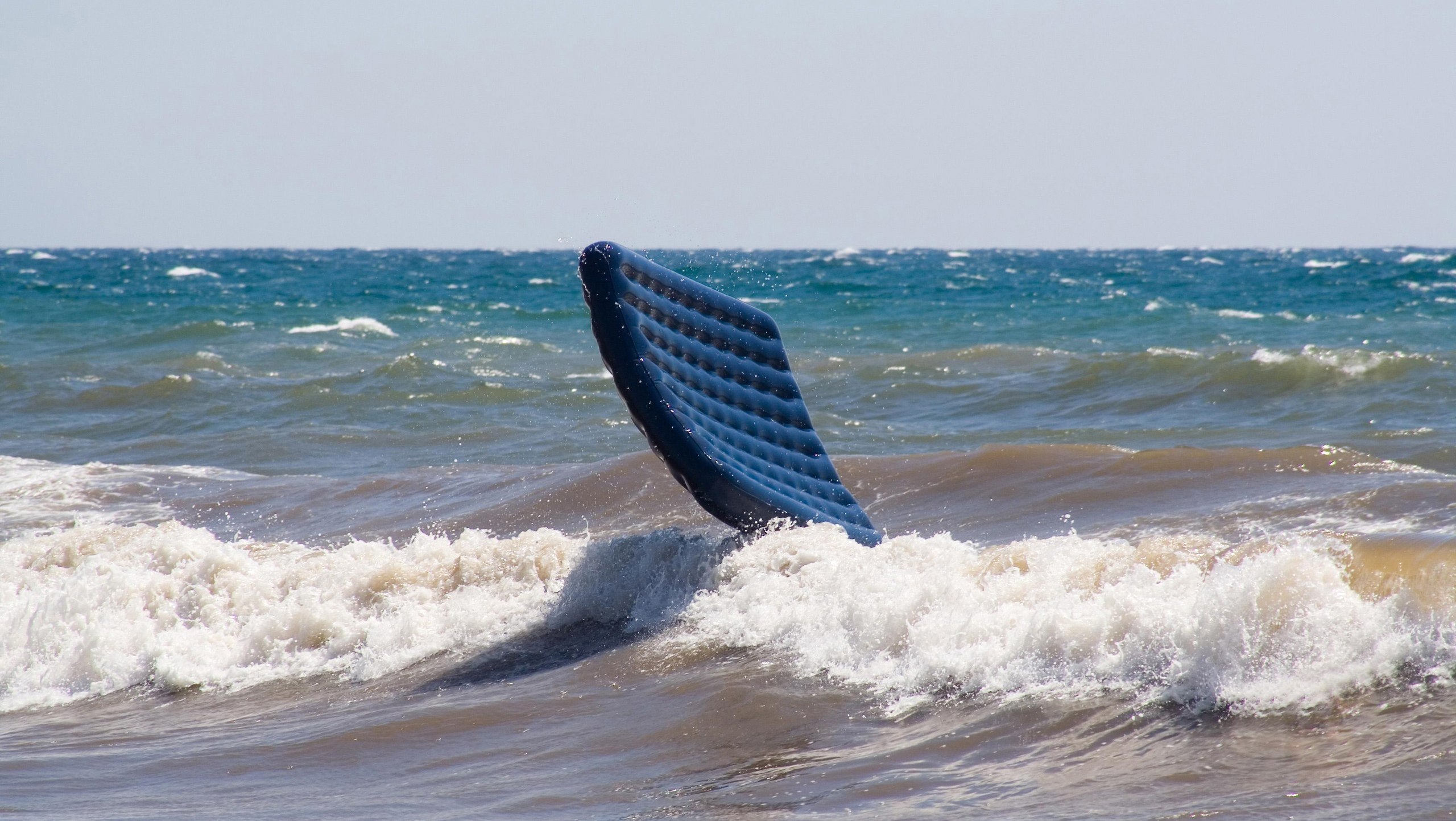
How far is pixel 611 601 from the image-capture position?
6500 mm

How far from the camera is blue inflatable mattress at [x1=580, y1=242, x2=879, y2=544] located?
5.80 meters

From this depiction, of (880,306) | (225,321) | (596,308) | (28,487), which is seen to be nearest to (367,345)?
(225,321)

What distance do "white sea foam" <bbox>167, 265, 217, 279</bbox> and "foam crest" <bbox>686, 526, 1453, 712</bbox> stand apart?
1788 inches

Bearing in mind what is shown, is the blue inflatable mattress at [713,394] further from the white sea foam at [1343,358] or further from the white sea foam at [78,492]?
the white sea foam at [1343,358]

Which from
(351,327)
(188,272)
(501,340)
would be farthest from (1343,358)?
(188,272)

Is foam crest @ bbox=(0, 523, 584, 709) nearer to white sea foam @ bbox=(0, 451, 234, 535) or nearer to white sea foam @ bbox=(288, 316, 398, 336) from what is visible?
white sea foam @ bbox=(0, 451, 234, 535)

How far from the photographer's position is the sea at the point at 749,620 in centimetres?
423

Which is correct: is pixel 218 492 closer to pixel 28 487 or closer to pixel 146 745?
pixel 28 487

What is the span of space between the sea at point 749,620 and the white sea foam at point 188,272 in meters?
38.0

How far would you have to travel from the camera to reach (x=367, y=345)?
23.8 m

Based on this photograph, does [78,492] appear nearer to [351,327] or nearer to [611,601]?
[611,601]

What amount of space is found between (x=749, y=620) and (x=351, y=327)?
895 inches

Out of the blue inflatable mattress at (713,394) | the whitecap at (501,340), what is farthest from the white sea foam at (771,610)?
the whitecap at (501,340)

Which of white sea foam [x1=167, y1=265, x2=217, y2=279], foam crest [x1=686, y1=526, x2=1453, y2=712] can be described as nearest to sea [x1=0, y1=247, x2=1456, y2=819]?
foam crest [x1=686, y1=526, x2=1453, y2=712]
